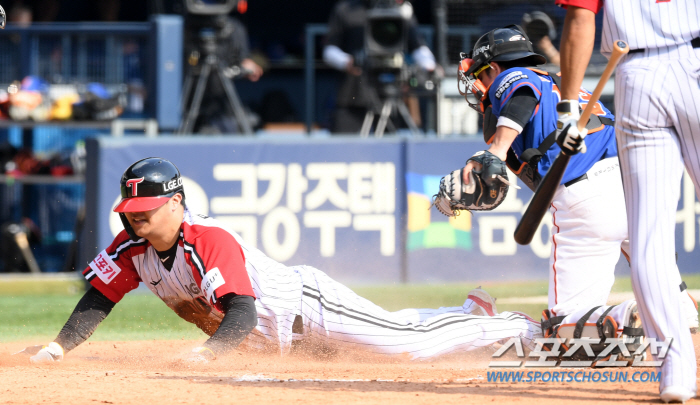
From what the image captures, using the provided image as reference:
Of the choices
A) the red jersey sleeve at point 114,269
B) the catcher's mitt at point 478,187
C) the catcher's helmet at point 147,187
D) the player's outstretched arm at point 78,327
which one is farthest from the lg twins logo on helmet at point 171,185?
the catcher's mitt at point 478,187

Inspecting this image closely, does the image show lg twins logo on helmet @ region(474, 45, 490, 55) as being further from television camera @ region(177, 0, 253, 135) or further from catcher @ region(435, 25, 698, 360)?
television camera @ region(177, 0, 253, 135)

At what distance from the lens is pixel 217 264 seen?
3.76 meters

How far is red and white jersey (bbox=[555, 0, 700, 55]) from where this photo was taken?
2.89 metres

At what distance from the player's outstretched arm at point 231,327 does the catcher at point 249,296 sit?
45 millimetres

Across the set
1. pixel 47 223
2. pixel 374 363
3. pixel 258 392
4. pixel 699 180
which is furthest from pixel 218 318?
pixel 47 223

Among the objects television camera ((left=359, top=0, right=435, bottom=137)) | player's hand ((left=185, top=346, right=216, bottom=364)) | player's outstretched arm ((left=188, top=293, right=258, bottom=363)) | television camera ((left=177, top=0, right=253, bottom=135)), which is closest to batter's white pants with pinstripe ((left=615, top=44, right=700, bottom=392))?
player's outstretched arm ((left=188, top=293, right=258, bottom=363))

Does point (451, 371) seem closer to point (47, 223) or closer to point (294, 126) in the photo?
point (47, 223)

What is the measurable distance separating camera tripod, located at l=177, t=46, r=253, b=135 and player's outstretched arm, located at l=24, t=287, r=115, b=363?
479cm

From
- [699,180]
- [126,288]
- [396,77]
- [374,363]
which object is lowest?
[374,363]

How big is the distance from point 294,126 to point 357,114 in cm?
242

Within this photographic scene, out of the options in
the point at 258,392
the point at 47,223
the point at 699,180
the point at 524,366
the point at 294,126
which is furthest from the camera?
the point at 294,126

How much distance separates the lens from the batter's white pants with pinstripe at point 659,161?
9.47ft

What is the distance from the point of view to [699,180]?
9.77ft

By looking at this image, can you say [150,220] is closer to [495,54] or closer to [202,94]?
[495,54]
